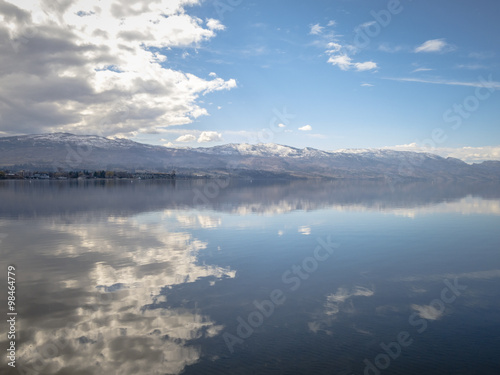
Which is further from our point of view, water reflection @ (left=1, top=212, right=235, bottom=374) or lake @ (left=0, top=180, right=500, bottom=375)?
lake @ (left=0, top=180, right=500, bottom=375)

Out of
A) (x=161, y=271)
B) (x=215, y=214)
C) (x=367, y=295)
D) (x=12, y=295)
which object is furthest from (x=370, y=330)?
(x=215, y=214)

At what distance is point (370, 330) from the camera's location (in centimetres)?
1428

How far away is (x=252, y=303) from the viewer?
16969 mm

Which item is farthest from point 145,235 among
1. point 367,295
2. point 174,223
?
point 367,295

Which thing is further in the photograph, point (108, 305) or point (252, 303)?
point (252, 303)

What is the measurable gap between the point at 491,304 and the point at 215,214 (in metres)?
38.1

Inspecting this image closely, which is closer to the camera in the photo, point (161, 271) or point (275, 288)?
point (275, 288)

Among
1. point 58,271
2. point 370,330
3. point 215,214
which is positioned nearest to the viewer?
point 370,330

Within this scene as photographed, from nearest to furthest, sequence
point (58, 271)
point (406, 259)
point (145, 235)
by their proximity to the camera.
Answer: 1. point (58, 271)
2. point (406, 259)
3. point (145, 235)

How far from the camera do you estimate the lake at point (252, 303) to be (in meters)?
12.0

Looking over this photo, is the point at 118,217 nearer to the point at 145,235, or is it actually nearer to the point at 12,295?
the point at 145,235

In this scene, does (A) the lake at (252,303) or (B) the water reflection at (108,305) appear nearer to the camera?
(B) the water reflection at (108,305)

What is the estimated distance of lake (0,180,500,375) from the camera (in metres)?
12.0

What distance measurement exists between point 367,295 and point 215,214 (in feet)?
114
